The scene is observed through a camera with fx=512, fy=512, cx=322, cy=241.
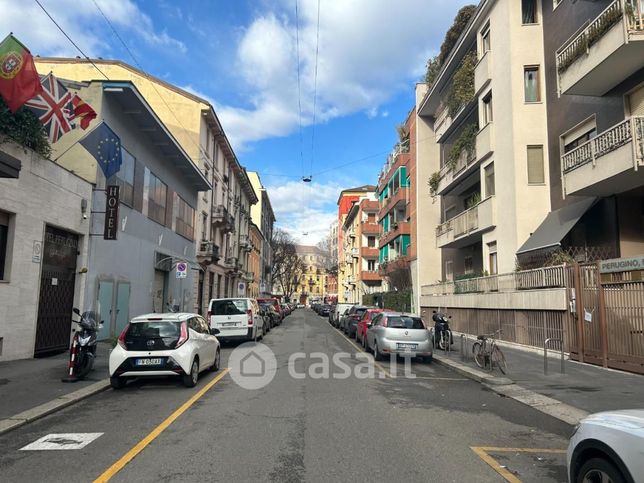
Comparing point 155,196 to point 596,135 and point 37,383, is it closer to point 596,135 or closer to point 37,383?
point 37,383

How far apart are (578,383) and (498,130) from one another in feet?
45.7

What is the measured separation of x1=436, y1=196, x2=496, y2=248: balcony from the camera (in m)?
22.6

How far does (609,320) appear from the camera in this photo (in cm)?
1225

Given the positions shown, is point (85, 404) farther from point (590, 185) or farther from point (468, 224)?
point (468, 224)

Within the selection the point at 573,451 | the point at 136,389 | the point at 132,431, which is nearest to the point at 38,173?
the point at 136,389

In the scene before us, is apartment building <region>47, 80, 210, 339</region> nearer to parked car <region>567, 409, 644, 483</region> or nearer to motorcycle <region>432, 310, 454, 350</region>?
motorcycle <region>432, 310, 454, 350</region>

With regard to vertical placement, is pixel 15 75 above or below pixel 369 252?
below

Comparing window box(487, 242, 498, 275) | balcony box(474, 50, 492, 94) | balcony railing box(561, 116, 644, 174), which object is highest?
balcony box(474, 50, 492, 94)

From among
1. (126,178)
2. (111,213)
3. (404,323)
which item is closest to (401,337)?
(404,323)

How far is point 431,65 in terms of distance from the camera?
33.2 m

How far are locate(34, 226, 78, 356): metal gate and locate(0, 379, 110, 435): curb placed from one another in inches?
194

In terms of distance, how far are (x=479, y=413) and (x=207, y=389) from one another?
16.4ft
